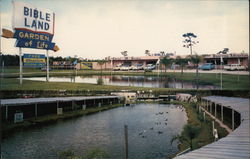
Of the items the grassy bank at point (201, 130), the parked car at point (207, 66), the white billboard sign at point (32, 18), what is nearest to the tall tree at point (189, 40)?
the parked car at point (207, 66)

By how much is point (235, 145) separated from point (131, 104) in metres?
21.1

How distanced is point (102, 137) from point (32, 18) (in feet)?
32.5

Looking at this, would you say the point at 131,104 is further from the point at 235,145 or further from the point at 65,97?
the point at 235,145

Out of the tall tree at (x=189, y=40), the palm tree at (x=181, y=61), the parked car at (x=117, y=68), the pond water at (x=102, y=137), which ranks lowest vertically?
the pond water at (x=102, y=137)

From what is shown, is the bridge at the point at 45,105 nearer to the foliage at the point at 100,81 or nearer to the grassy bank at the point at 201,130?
the foliage at the point at 100,81

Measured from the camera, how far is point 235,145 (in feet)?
35.9

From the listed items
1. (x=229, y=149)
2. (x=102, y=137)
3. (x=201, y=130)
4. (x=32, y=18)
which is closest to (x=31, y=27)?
(x=32, y=18)

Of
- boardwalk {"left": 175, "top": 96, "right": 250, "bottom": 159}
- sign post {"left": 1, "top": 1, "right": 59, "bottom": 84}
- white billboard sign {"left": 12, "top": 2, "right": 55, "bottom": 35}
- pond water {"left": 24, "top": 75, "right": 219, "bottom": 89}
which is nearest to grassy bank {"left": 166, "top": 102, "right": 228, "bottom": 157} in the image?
pond water {"left": 24, "top": 75, "right": 219, "bottom": 89}

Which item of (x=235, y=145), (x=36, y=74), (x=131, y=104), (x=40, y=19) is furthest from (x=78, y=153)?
(x=131, y=104)

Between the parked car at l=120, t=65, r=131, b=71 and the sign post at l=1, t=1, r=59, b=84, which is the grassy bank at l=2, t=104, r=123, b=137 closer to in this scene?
the sign post at l=1, t=1, r=59, b=84

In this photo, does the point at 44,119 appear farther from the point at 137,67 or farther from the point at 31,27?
the point at 137,67

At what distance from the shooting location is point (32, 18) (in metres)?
18.2

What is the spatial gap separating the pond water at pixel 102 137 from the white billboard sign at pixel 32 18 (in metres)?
7.72

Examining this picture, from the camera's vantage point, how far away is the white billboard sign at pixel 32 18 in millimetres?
17484
